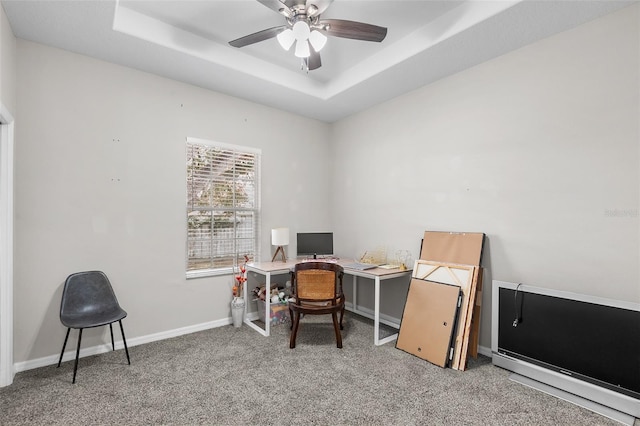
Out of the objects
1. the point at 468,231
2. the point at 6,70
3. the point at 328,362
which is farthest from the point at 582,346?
the point at 6,70

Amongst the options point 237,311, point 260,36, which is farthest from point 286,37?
point 237,311

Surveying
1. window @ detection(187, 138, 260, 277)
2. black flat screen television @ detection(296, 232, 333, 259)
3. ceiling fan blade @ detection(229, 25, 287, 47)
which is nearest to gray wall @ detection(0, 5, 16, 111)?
window @ detection(187, 138, 260, 277)

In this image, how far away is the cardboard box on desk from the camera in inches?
110

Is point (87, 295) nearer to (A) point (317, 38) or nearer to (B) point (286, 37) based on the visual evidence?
(B) point (286, 37)

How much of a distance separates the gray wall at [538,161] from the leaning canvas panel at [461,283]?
256mm

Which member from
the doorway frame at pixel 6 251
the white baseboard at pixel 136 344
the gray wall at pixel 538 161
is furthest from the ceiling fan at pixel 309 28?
the white baseboard at pixel 136 344

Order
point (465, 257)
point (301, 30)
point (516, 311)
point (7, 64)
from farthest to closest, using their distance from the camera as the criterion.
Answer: point (465, 257) → point (516, 311) → point (7, 64) → point (301, 30)

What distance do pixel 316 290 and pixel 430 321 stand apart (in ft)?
3.73

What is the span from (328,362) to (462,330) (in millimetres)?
1236

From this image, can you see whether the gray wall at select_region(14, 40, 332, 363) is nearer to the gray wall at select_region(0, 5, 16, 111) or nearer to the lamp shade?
the gray wall at select_region(0, 5, 16, 111)

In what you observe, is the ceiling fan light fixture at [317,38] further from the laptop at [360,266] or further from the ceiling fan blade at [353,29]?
the laptop at [360,266]

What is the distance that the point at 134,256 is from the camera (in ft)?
10.5

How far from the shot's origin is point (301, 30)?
2.25 metres

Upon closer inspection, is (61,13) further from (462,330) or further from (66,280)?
(462,330)
